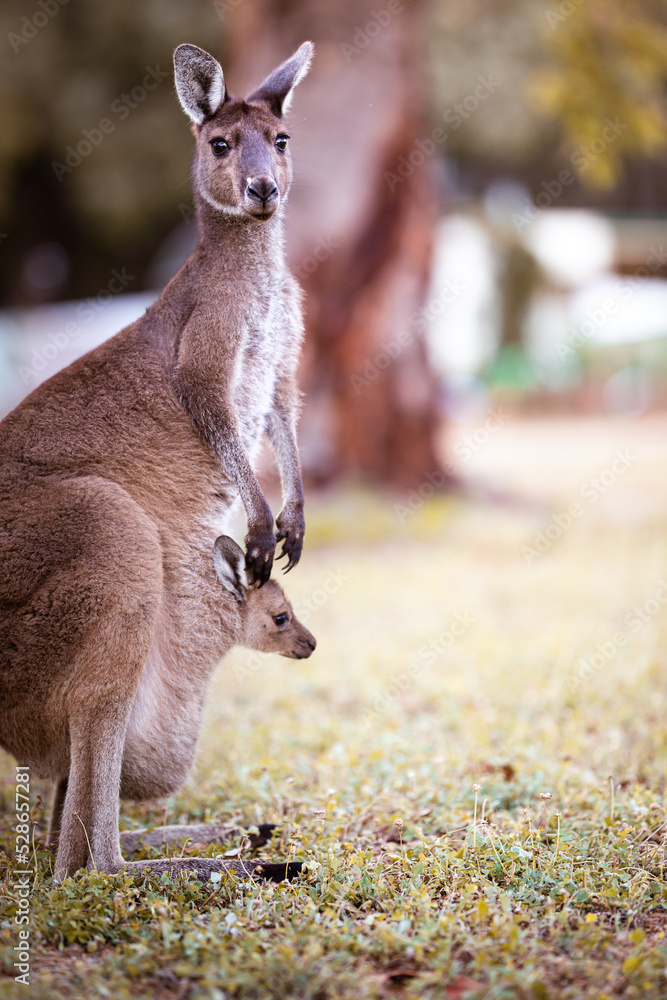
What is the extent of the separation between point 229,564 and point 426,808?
3.40ft

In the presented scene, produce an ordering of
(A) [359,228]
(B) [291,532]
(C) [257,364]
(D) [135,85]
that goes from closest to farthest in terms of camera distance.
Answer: (C) [257,364] → (B) [291,532] → (A) [359,228] → (D) [135,85]

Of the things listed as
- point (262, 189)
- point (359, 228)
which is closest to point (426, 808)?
point (262, 189)

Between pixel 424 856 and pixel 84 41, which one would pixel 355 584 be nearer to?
pixel 424 856

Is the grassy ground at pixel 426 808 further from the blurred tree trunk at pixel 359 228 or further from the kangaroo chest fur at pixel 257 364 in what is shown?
the blurred tree trunk at pixel 359 228

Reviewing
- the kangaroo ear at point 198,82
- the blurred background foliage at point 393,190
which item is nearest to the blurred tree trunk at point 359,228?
the blurred background foliage at point 393,190

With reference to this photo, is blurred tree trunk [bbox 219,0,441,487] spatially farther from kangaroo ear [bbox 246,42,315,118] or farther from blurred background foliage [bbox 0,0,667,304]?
blurred background foliage [bbox 0,0,667,304]

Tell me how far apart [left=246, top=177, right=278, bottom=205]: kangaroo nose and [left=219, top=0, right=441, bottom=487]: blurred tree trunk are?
5138 mm

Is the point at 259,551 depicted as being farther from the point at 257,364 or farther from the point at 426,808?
the point at 426,808

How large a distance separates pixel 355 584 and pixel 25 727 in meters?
4.38

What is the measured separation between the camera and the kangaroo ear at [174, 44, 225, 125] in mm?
2777

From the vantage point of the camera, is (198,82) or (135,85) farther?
(135,85)

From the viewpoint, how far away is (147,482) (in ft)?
9.21

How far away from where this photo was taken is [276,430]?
326cm

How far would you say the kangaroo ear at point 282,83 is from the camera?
2.93 meters
